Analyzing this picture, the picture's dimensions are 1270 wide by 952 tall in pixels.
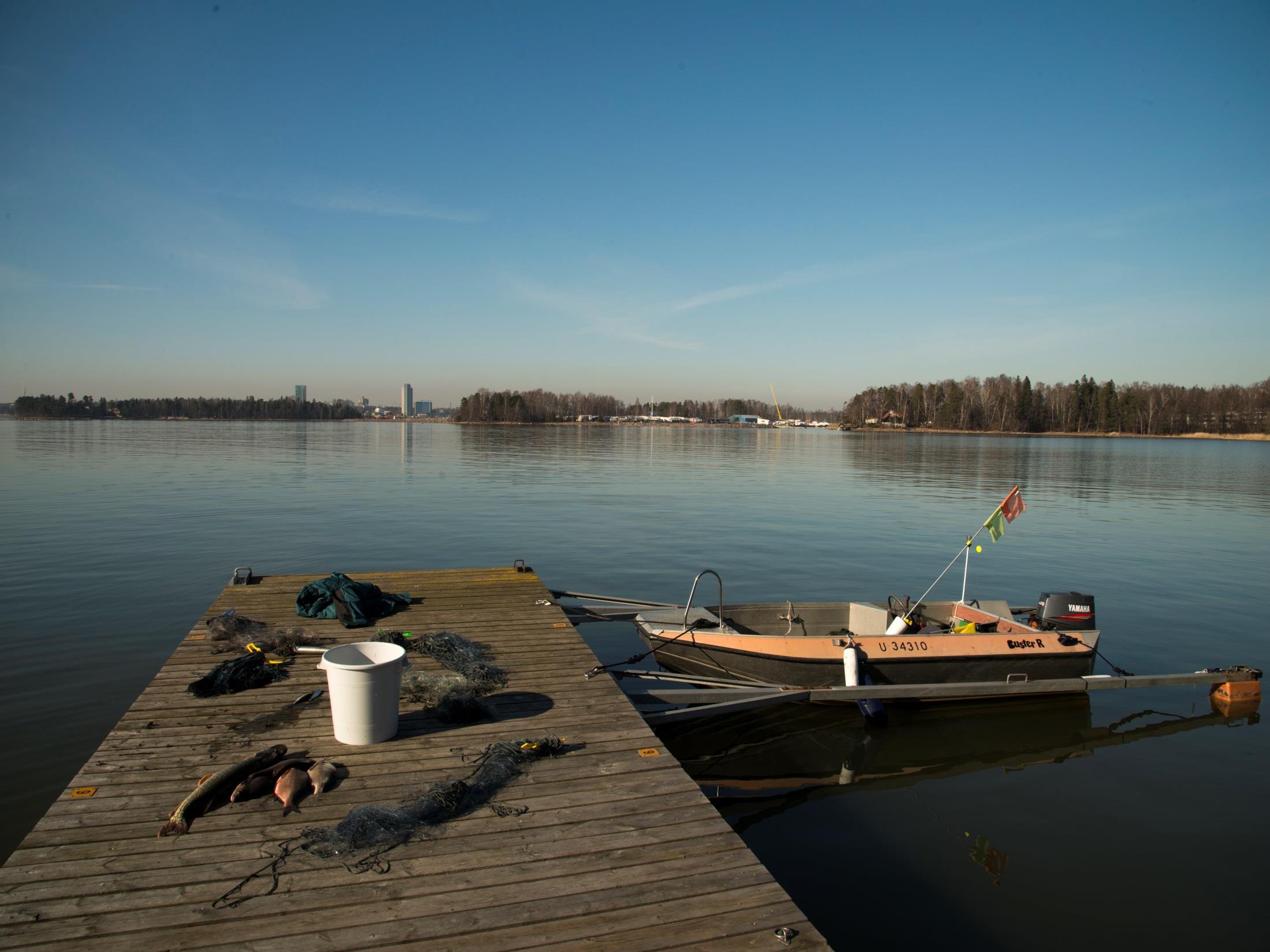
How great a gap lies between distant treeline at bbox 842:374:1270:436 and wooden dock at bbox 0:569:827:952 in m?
152

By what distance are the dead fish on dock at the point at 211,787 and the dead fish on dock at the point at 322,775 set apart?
6 centimetres

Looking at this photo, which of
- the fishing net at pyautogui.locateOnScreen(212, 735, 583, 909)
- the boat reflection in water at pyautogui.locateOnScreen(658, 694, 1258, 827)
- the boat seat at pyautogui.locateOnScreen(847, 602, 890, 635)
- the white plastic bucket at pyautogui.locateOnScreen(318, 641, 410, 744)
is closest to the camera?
the fishing net at pyautogui.locateOnScreen(212, 735, 583, 909)

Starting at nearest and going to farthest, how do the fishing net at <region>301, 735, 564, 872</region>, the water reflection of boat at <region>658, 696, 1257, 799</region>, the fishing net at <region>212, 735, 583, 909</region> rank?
1. the fishing net at <region>212, 735, 583, 909</region>
2. the fishing net at <region>301, 735, 564, 872</region>
3. the water reflection of boat at <region>658, 696, 1257, 799</region>

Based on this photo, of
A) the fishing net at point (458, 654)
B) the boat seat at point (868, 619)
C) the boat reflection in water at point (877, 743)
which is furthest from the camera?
the boat seat at point (868, 619)

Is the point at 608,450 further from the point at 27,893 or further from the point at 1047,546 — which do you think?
→ the point at 27,893

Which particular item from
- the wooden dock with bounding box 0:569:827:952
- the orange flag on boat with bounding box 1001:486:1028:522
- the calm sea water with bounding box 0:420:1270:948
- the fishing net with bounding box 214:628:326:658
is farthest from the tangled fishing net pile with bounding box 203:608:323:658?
the orange flag on boat with bounding box 1001:486:1028:522

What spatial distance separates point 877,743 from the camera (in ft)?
29.4

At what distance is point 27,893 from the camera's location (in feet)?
12.3

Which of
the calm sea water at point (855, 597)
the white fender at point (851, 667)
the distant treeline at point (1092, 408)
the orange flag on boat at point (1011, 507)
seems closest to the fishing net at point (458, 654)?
the calm sea water at point (855, 597)

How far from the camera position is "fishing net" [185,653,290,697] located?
671cm

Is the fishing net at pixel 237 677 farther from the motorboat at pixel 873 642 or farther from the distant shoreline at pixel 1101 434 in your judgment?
the distant shoreline at pixel 1101 434

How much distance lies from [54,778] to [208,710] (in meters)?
2.11

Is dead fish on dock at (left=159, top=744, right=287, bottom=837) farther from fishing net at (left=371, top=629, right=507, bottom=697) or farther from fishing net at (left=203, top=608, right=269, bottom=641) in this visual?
fishing net at (left=203, top=608, right=269, bottom=641)

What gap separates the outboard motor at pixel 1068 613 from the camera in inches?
419
